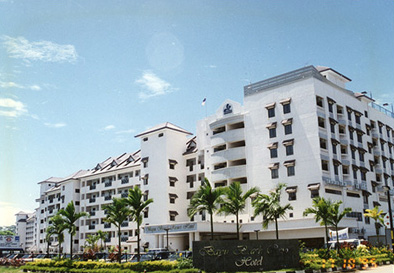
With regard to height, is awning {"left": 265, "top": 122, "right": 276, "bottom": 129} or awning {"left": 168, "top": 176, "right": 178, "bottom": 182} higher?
awning {"left": 265, "top": 122, "right": 276, "bottom": 129}

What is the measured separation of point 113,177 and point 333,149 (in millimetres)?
39755

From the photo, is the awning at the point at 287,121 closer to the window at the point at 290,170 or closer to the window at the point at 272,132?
the window at the point at 272,132

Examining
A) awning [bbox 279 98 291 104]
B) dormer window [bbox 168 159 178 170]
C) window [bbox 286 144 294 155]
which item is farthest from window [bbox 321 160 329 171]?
dormer window [bbox 168 159 178 170]

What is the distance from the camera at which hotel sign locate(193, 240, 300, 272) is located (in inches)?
1030

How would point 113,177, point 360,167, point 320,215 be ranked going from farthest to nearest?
point 113,177, point 360,167, point 320,215

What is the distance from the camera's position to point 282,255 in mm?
26688

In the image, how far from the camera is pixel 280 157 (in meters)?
51.0

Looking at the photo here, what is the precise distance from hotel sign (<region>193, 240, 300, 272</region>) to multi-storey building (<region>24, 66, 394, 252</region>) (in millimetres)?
14986

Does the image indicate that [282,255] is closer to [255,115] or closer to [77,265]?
[77,265]

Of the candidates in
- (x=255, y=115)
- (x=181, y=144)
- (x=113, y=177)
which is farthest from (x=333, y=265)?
(x=113, y=177)

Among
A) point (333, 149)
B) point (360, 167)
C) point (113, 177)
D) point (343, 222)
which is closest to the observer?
point (343, 222)

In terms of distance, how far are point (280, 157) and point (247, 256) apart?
2615 cm

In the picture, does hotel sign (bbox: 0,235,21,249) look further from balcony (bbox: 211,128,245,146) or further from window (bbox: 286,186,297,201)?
window (bbox: 286,186,297,201)

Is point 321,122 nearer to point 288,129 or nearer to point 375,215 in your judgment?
point 288,129
